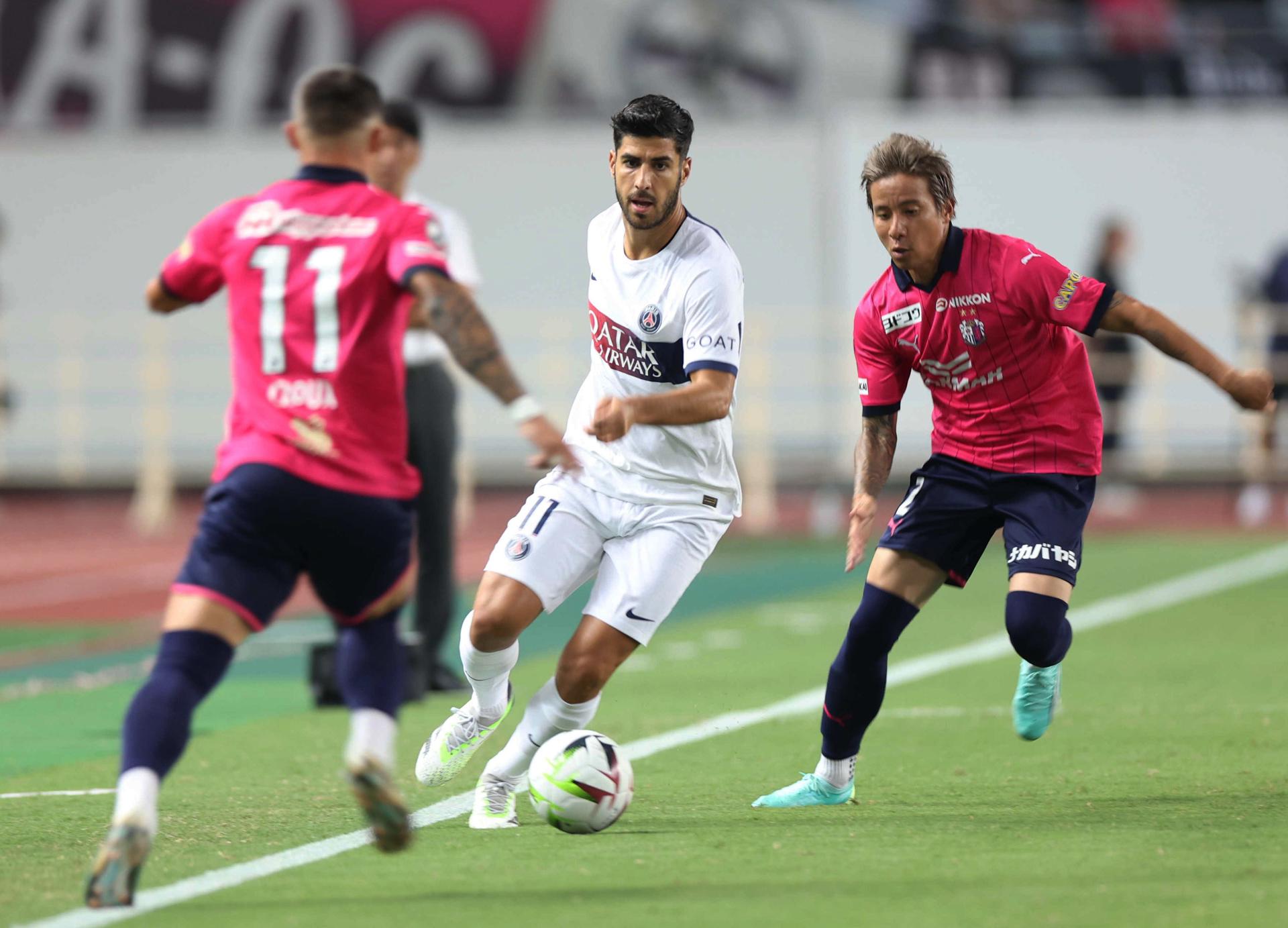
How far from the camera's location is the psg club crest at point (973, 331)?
652cm

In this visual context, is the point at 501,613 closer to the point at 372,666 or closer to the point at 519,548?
the point at 519,548

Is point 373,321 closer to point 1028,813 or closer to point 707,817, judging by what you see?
point 707,817

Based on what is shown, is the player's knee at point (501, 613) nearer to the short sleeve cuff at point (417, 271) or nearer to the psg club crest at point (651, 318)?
the psg club crest at point (651, 318)

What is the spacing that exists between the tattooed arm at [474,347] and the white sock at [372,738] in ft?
2.51

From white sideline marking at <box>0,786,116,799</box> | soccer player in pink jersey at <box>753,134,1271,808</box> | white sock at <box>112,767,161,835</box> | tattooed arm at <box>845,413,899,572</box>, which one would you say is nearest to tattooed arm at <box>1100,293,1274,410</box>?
soccer player in pink jersey at <box>753,134,1271,808</box>

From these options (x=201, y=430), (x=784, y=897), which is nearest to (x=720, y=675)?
(x=784, y=897)

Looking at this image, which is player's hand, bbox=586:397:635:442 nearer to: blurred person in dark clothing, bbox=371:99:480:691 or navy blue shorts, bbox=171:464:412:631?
navy blue shorts, bbox=171:464:412:631

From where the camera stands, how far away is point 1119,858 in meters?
5.38

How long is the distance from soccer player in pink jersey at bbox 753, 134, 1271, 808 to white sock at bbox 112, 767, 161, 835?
2314mm

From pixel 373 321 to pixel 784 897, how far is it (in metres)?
1.74

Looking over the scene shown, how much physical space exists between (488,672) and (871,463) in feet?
4.79

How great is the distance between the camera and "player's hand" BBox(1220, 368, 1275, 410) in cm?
593

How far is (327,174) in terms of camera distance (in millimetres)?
5172

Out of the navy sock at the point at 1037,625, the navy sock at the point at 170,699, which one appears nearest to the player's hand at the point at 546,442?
the navy sock at the point at 170,699
